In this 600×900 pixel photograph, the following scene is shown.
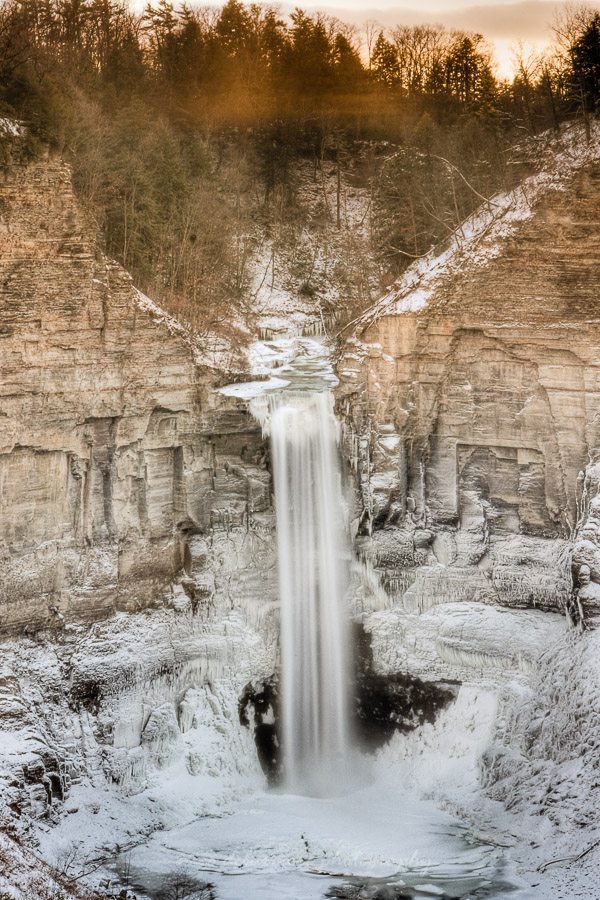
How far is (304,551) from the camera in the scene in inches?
1211

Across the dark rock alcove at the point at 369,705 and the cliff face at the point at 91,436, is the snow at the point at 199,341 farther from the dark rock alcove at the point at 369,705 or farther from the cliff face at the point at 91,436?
the dark rock alcove at the point at 369,705

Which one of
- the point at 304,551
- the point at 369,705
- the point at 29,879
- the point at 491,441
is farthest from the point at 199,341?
the point at 29,879

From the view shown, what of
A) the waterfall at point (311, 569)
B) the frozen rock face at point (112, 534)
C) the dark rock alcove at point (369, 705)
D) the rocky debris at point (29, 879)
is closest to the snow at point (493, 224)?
the waterfall at point (311, 569)

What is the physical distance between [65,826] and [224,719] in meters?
5.64

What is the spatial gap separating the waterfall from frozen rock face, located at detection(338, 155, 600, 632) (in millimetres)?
904

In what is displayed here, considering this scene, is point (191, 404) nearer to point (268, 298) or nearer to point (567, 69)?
point (268, 298)

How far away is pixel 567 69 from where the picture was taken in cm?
3450

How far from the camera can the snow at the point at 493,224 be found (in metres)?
30.3

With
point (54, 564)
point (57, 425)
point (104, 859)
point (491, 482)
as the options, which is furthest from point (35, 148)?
point (104, 859)

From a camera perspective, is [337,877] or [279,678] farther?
[279,678]

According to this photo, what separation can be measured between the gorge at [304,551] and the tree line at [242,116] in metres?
3.37

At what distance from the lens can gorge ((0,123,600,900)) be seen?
86.9 ft

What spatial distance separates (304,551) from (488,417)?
20.9 ft

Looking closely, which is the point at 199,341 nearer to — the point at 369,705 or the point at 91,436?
the point at 91,436
